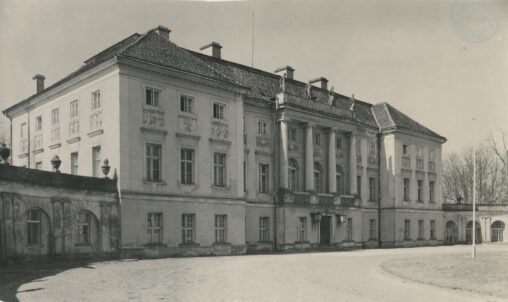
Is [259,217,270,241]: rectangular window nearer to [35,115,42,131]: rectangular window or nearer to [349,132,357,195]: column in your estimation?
[349,132,357,195]: column

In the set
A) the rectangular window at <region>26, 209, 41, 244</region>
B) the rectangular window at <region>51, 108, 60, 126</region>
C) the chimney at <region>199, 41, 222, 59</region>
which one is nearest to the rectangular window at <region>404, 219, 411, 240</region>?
the chimney at <region>199, 41, 222, 59</region>

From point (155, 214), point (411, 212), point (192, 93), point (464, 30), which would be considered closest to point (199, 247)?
point (155, 214)

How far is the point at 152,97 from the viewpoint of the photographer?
88.5 feet

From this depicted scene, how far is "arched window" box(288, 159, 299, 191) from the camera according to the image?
120ft

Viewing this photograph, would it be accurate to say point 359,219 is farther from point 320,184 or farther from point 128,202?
point 128,202

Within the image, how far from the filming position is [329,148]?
38.8 meters

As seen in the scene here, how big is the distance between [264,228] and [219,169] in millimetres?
6010

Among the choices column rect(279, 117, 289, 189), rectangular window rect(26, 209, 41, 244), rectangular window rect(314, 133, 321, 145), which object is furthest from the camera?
rectangular window rect(314, 133, 321, 145)

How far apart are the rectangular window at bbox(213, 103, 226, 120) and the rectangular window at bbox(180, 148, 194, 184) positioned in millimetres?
2699

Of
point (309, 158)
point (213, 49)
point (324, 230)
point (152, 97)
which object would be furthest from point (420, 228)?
point (152, 97)

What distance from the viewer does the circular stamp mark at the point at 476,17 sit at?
13.6 meters

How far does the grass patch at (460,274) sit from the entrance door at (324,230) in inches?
587

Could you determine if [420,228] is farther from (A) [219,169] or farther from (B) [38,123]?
(B) [38,123]

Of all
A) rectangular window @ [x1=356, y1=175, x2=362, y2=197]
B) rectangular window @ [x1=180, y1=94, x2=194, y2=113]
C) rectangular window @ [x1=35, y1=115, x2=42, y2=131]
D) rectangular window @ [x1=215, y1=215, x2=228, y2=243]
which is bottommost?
rectangular window @ [x1=215, y1=215, x2=228, y2=243]
